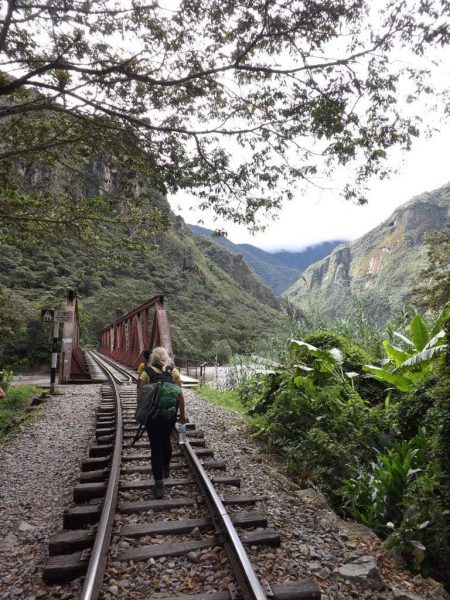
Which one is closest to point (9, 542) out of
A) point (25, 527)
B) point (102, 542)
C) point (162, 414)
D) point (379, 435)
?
point (25, 527)

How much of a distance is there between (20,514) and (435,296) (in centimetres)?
2058

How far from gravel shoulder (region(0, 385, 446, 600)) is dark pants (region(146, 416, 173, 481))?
3.05 feet

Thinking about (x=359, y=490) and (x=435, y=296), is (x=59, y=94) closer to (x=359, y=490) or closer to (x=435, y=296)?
(x=359, y=490)

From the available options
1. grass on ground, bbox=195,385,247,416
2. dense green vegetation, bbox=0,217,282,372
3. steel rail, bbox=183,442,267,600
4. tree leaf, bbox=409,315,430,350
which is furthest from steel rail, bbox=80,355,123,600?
dense green vegetation, bbox=0,217,282,372

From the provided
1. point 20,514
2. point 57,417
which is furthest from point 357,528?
point 57,417

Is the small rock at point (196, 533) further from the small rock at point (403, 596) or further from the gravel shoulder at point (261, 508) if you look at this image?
the small rock at point (403, 596)

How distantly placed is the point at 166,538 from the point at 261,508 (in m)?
1.05

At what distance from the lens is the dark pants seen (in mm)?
4141

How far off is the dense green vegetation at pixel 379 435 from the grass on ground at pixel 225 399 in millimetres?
1114

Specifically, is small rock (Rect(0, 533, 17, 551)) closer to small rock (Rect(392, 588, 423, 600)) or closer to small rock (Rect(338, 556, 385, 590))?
small rock (Rect(338, 556, 385, 590))

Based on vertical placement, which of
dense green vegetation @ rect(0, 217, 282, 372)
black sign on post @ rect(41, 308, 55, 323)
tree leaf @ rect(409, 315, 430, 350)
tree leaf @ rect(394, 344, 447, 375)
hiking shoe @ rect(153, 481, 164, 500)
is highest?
dense green vegetation @ rect(0, 217, 282, 372)

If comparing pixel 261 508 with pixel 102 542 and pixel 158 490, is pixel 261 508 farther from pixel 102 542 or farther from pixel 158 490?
pixel 102 542

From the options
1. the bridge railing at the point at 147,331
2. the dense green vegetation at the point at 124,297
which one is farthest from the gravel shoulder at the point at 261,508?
the dense green vegetation at the point at 124,297

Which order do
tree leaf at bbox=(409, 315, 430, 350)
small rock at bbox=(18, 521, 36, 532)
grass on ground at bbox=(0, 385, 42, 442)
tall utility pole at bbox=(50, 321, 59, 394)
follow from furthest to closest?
tall utility pole at bbox=(50, 321, 59, 394) → grass on ground at bbox=(0, 385, 42, 442) → tree leaf at bbox=(409, 315, 430, 350) → small rock at bbox=(18, 521, 36, 532)
